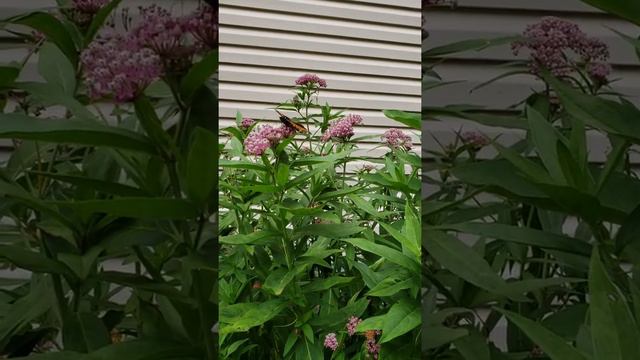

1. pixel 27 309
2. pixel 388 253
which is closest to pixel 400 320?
pixel 388 253

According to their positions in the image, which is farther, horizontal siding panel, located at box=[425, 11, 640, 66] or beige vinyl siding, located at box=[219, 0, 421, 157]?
beige vinyl siding, located at box=[219, 0, 421, 157]

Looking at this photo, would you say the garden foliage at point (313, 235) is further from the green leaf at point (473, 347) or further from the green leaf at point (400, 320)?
the green leaf at point (473, 347)

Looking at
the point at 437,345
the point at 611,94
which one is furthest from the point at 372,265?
the point at 611,94

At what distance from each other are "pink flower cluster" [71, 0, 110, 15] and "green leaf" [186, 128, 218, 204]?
122 mm

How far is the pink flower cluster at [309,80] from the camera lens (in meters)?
0.74

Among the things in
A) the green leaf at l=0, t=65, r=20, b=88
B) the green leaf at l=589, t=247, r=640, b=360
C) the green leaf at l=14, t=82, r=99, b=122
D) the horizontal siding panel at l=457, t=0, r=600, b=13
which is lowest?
the green leaf at l=589, t=247, r=640, b=360

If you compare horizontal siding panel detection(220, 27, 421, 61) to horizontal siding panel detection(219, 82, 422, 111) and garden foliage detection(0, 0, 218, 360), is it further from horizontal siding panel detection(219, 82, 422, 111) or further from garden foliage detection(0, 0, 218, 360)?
garden foliage detection(0, 0, 218, 360)

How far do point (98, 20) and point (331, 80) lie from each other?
376mm

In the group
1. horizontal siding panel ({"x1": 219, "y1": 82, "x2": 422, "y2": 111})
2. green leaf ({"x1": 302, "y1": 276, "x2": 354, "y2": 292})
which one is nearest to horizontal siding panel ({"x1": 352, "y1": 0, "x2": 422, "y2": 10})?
horizontal siding panel ({"x1": 219, "y1": 82, "x2": 422, "y2": 111})

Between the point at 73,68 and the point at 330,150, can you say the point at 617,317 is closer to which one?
the point at 73,68

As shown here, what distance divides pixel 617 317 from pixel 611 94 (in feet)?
0.82

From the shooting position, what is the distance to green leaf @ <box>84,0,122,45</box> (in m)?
0.42

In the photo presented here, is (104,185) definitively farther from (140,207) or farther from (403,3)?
(403,3)

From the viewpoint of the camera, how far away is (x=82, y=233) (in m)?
0.43
